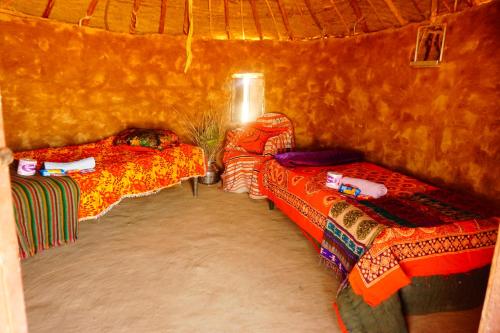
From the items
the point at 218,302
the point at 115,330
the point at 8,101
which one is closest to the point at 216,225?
the point at 218,302

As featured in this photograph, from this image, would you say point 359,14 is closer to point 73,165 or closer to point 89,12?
point 89,12

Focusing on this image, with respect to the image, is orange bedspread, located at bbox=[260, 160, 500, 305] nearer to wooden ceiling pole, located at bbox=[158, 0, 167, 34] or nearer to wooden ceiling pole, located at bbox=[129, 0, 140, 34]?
wooden ceiling pole, located at bbox=[158, 0, 167, 34]

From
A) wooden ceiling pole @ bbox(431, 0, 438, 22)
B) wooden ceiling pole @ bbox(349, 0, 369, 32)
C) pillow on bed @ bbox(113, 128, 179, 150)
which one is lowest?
pillow on bed @ bbox(113, 128, 179, 150)

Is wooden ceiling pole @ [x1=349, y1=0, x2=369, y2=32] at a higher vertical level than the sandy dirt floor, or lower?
higher

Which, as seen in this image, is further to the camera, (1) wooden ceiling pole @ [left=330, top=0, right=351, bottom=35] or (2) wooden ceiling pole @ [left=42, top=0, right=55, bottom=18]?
(1) wooden ceiling pole @ [left=330, top=0, right=351, bottom=35]

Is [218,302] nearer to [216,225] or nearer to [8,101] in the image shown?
[216,225]

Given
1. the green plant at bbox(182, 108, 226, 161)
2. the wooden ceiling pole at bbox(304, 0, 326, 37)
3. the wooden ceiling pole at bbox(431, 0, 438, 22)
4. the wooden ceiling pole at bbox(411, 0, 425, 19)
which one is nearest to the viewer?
the wooden ceiling pole at bbox(431, 0, 438, 22)

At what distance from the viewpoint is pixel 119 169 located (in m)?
3.15

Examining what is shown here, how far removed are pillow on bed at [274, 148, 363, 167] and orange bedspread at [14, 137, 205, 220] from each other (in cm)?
104

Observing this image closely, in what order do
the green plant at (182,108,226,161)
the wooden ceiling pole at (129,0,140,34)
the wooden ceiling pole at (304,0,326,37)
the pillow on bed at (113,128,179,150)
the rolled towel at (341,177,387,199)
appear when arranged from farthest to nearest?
1. the green plant at (182,108,226,161)
2. the wooden ceiling pole at (304,0,326,37)
3. the wooden ceiling pole at (129,0,140,34)
4. the pillow on bed at (113,128,179,150)
5. the rolled towel at (341,177,387,199)

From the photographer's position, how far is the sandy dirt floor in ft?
6.53

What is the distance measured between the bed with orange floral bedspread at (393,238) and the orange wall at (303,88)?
2.07 feet

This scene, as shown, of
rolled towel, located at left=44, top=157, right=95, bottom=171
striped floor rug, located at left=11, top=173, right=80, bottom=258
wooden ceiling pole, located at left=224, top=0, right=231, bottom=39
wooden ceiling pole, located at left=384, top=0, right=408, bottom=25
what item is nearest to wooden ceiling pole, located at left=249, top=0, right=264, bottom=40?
wooden ceiling pole, located at left=224, top=0, right=231, bottom=39

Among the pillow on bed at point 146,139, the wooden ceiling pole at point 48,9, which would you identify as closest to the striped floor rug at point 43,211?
the pillow on bed at point 146,139
